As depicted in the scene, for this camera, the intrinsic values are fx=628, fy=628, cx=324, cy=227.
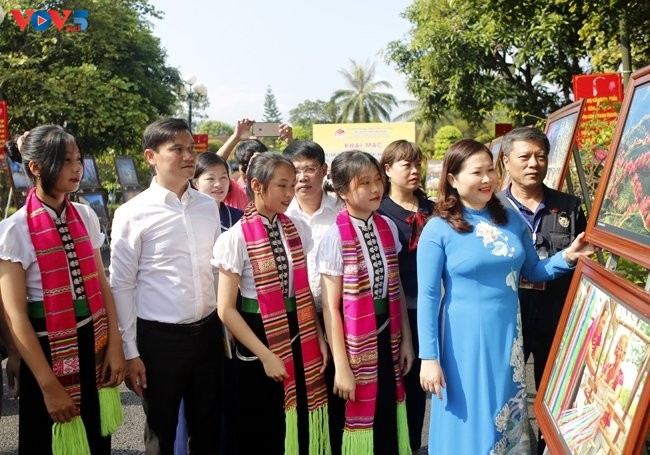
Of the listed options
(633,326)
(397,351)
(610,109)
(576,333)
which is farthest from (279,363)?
(610,109)

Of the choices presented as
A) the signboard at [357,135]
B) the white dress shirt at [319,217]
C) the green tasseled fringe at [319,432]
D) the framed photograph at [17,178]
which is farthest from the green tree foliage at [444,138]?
the green tasseled fringe at [319,432]

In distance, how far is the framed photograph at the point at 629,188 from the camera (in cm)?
168

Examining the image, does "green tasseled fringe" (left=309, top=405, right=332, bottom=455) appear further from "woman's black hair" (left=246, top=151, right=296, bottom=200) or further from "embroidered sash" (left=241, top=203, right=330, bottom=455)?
"woman's black hair" (left=246, top=151, right=296, bottom=200)

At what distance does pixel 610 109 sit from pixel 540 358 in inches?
186

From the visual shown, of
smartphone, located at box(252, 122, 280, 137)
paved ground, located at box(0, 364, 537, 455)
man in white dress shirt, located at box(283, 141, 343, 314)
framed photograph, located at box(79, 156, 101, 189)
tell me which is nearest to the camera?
man in white dress shirt, located at box(283, 141, 343, 314)

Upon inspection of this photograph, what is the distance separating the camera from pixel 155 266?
2562 millimetres

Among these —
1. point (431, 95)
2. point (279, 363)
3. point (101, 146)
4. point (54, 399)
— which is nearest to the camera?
point (54, 399)

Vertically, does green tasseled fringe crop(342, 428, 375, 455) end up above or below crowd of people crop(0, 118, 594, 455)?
below

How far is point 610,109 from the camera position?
22.8 ft

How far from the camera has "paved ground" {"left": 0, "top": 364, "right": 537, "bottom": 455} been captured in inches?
142

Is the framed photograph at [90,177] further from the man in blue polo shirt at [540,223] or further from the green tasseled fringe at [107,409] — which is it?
the man in blue polo shirt at [540,223]

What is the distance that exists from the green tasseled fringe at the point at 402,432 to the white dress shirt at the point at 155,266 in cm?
98

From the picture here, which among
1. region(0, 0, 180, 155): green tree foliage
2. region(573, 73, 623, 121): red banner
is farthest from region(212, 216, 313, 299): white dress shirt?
region(0, 0, 180, 155): green tree foliage

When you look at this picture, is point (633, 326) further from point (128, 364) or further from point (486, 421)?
point (128, 364)
